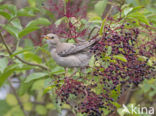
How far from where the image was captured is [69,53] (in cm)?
404

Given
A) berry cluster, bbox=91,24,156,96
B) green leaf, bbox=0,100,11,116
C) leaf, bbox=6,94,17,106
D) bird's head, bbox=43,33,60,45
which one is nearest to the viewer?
berry cluster, bbox=91,24,156,96

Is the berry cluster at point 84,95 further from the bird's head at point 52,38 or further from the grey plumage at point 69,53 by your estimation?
the bird's head at point 52,38

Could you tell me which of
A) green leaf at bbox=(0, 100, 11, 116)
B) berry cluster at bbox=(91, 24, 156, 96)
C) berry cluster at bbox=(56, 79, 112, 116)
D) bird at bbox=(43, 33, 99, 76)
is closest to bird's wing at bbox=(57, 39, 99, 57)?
bird at bbox=(43, 33, 99, 76)

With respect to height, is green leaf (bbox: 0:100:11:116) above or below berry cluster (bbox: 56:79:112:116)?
below

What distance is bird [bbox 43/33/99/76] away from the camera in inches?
149

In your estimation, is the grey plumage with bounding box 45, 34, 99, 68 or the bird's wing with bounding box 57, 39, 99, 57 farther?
the grey plumage with bounding box 45, 34, 99, 68

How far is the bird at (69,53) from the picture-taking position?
12.5ft

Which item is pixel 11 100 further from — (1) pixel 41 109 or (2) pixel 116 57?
(2) pixel 116 57

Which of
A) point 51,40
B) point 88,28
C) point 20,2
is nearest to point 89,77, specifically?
point 88,28

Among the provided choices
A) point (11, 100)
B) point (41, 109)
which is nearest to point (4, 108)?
point (11, 100)

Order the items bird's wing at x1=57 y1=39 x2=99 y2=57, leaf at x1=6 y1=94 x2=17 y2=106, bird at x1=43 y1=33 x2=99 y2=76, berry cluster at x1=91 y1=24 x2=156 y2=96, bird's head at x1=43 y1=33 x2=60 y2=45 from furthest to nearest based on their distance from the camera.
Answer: leaf at x1=6 y1=94 x2=17 y2=106
bird's head at x1=43 y1=33 x2=60 y2=45
bird at x1=43 y1=33 x2=99 y2=76
bird's wing at x1=57 y1=39 x2=99 y2=57
berry cluster at x1=91 y1=24 x2=156 y2=96


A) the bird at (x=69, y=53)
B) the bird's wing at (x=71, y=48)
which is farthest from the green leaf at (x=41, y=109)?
the bird's wing at (x=71, y=48)

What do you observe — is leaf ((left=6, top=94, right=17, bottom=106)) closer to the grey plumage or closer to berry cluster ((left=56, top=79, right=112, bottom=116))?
the grey plumage

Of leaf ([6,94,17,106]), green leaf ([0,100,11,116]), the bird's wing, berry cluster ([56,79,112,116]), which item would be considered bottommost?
green leaf ([0,100,11,116])
